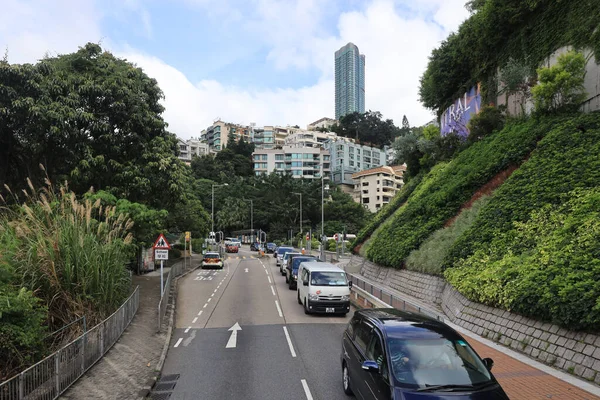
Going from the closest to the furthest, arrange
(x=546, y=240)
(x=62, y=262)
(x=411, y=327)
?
(x=411, y=327)
(x=62, y=262)
(x=546, y=240)

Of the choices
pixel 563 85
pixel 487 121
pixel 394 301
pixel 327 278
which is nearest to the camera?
pixel 394 301

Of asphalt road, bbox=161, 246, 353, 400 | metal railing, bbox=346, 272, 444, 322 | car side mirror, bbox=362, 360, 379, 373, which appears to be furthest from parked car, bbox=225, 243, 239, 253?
car side mirror, bbox=362, 360, 379, 373

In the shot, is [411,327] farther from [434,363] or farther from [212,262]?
[212,262]

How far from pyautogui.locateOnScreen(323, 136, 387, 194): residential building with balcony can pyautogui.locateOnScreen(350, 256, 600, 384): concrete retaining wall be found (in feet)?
316

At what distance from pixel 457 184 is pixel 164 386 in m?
17.9

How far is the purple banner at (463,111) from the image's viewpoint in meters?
29.8

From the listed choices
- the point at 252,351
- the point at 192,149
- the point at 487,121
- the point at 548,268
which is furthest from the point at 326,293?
the point at 192,149

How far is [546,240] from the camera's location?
12.3m

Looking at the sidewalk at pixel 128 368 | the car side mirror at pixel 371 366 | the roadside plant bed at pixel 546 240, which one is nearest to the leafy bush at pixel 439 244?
the roadside plant bed at pixel 546 240

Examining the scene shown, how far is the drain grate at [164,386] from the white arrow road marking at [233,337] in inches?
118

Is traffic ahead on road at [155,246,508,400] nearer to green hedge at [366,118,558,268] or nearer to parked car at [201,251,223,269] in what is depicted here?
green hedge at [366,118,558,268]

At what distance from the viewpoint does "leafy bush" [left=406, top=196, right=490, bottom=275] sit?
18.0m

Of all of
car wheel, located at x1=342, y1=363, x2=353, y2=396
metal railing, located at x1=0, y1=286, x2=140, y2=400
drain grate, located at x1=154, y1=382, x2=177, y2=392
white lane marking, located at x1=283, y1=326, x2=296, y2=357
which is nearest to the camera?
metal railing, located at x1=0, y1=286, x2=140, y2=400

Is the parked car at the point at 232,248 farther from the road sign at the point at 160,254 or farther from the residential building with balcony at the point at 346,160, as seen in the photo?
the road sign at the point at 160,254
